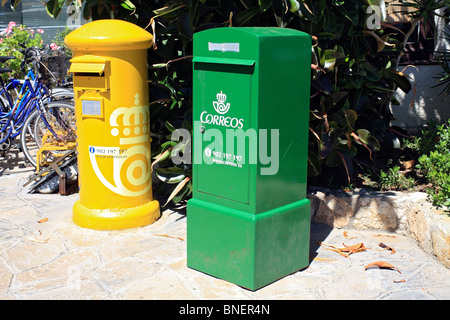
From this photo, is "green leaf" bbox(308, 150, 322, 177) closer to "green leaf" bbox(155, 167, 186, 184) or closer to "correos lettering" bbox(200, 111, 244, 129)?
"green leaf" bbox(155, 167, 186, 184)

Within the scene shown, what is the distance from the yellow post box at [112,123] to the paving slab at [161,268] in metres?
0.19

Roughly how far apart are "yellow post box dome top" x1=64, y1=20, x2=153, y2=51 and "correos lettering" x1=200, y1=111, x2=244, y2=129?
1219 millimetres

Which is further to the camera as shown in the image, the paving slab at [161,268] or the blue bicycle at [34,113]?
the blue bicycle at [34,113]

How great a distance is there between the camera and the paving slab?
422 centimetres

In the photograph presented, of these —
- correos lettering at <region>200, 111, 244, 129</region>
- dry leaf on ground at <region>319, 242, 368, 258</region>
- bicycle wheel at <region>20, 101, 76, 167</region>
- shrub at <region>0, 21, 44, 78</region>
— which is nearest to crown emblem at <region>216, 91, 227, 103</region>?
correos lettering at <region>200, 111, 244, 129</region>

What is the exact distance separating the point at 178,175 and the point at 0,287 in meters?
1.96

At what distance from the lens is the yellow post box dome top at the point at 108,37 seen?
5.07 metres

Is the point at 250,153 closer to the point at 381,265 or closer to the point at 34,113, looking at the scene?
the point at 381,265

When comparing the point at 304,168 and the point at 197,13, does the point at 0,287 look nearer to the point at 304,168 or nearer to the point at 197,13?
the point at 304,168

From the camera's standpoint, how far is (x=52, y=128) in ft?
23.1

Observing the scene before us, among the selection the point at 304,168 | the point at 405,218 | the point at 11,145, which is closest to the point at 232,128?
the point at 304,168

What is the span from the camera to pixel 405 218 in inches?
206

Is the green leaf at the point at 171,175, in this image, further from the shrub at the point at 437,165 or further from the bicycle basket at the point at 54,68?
the bicycle basket at the point at 54,68

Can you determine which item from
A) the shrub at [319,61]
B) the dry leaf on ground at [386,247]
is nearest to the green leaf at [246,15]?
the shrub at [319,61]
